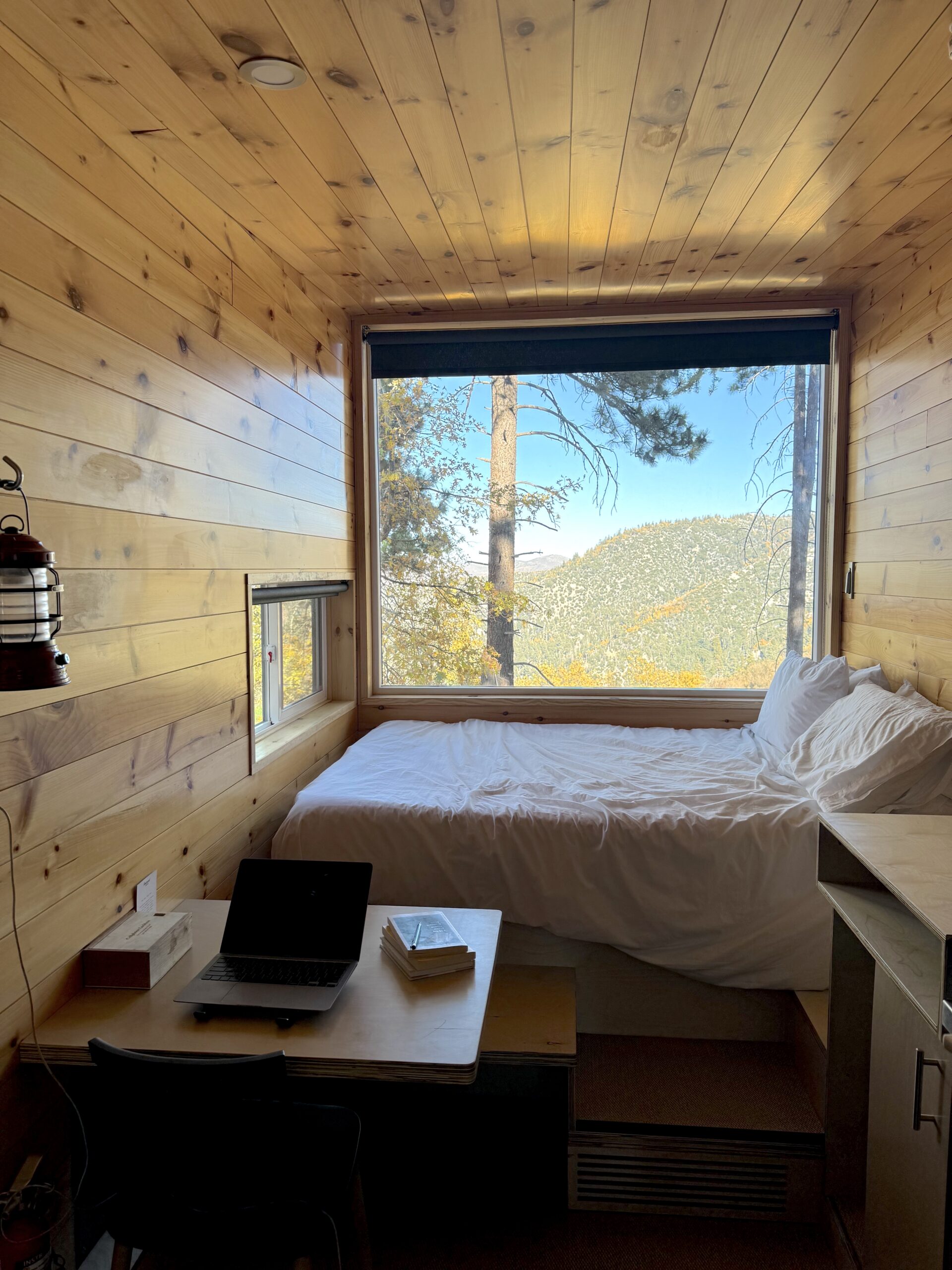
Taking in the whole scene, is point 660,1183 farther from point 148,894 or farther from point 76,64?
point 76,64

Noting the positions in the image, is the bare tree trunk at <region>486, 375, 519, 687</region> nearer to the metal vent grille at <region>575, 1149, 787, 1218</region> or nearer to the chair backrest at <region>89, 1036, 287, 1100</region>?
the metal vent grille at <region>575, 1149, 787, 1218</region>

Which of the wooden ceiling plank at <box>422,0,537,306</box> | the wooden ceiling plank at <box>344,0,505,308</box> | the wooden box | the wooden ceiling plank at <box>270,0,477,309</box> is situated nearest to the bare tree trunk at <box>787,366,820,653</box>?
the wooden ceiling plank at <box>422,0,537,306</box>

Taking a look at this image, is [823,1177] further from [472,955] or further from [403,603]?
[403,603]

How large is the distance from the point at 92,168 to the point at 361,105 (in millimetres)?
635

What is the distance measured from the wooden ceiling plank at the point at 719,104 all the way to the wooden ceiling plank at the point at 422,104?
23.0 inches

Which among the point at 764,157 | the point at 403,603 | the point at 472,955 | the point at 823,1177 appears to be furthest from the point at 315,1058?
the point at 403,603

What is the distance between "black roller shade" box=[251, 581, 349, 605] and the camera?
9.09 feet

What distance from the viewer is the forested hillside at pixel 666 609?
12.7ft

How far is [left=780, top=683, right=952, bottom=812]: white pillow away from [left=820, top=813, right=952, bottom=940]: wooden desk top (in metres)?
0.64

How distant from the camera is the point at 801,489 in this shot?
12.6ft

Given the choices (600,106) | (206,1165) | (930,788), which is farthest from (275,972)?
(600,106)

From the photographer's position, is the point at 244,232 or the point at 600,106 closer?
the point at 600,106

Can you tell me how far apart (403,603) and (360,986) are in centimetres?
261

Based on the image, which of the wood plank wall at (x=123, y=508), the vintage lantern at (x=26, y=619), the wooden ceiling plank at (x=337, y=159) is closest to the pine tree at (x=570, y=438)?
the wooden ceiling plank at (x=337, y=159)
